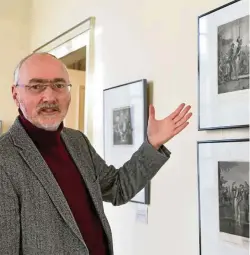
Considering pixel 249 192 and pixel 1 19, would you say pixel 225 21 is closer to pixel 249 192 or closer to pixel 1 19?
pixel 249 192

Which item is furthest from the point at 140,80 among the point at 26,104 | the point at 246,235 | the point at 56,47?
A: the point at 56,47

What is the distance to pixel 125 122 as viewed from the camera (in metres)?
1.93

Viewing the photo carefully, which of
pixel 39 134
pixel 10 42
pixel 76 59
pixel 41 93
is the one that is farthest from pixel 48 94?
pixel 10 42

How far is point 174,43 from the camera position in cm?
163

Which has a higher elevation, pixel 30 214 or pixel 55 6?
pixel 55 6

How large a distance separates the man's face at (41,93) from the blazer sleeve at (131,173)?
0.77 feet

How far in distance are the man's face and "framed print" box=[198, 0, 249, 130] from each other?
0.51 meters

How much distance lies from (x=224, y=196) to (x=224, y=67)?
16.9 inches

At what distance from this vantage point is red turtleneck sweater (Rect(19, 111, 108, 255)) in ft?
3.84

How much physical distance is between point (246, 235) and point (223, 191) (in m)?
0.16

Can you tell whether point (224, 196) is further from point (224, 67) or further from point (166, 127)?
point (224, 67)

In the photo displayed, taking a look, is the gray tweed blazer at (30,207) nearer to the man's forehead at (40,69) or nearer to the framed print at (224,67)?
the man's forehead at (40,69)

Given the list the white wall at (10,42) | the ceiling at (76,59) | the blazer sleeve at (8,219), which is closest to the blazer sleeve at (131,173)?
the blazer sleeve at (8,219)

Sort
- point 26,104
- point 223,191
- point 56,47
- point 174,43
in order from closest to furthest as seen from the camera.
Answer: point 26,104
point 223,191
point 174,43
point 56,47
